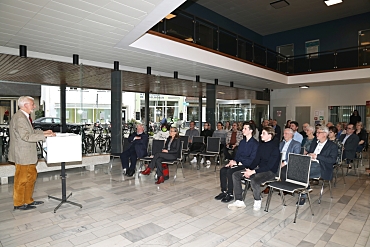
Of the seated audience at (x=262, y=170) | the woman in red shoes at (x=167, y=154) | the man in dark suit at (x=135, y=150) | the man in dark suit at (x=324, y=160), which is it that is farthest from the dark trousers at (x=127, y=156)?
the man in dark suit at (x=324, y=160)

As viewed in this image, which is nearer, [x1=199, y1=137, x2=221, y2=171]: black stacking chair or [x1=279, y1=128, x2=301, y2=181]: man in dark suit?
[x1=279, y1=128, x2=301, y2=181]: man in dark suit

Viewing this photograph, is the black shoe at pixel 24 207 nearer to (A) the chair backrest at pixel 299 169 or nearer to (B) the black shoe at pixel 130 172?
(B) the black shoe at pixel 130 172

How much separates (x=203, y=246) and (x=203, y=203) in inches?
57.6

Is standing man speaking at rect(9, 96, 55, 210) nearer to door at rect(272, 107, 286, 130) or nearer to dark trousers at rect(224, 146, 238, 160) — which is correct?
dark trousers at rect(224, 146, 238, 160)

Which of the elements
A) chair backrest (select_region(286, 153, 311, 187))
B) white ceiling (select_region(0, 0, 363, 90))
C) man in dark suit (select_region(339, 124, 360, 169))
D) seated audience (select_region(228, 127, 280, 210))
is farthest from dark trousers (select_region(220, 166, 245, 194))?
man in dark suit (select_region(339, 124, 360, 169))

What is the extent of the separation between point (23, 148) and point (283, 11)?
12.1m

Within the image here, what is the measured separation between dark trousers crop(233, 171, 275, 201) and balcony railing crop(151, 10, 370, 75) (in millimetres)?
3845

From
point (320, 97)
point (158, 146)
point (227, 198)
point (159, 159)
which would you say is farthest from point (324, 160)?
point (320, 97)

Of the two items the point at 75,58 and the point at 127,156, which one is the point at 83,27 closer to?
the point at 75,58

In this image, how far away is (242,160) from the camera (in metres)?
4.57

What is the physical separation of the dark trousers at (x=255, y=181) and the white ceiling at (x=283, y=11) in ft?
30.1

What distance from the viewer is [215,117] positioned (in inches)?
450

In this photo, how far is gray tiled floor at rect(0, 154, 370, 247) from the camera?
10.2 ft

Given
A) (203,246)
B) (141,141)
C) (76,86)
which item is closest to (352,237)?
(203,246)
